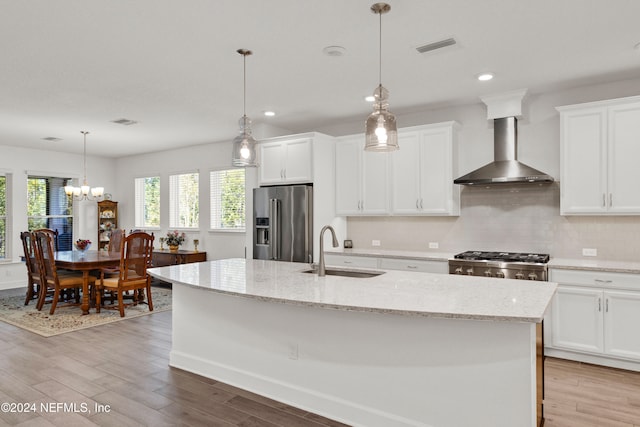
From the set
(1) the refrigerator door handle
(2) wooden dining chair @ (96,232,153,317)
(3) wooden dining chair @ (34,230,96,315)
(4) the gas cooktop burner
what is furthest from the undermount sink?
(3) wooden dining chair @ (34,230,96,315)

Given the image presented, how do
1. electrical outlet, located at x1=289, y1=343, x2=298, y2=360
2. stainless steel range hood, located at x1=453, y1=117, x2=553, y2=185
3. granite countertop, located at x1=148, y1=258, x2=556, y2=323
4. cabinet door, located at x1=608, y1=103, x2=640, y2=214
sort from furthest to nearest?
1. stainless steel range hood, located at x1=453, y1=117, x2=553, y2=185
2. cabinet door, located at x1=608, y1=103, x2=640, y2=214
3. electrical outlet, located at x1=289, y1=343, x2=298, y2=360
4. granite countertop, located at x1=148, y1=258, x2=556, y2=323

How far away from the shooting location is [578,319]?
3.75 metres

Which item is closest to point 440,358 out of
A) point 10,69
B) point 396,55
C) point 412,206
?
point 396,55

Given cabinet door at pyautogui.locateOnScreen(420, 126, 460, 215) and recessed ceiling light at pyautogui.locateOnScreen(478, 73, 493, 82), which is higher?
recessed ceiling light at pyautogui.locateOnScreen(478, 73, 493, 82)

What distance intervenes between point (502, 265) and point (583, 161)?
1.24 m

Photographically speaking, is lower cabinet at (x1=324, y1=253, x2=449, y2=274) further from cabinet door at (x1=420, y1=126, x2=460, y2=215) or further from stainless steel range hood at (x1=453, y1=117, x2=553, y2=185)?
stainless steel range hood at (x1=453, y1=117, x2=553, y2=185)

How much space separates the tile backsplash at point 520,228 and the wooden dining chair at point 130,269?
10.9 feet

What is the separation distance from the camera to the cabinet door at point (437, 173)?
4754mm

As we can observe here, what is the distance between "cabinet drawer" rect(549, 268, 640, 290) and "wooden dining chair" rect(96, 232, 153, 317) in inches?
187

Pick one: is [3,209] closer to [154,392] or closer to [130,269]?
[130,269]

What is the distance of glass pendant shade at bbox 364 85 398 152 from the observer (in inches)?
104

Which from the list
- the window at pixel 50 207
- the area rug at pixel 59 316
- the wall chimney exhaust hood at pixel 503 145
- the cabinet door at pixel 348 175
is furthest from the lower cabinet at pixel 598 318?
the window at pixel 50 207

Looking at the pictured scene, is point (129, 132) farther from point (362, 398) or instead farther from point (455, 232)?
point (362, 398)

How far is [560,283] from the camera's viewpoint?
3824mm
